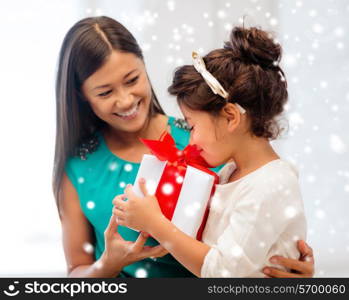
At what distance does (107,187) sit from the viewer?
1.36m

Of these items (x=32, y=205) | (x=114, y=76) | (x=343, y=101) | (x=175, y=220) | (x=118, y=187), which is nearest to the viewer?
(x=175, y=220)

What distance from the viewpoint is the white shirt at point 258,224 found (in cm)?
98

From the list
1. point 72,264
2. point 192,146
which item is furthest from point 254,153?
point 72,264

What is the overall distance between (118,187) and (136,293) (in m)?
0.32

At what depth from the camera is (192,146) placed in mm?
1168

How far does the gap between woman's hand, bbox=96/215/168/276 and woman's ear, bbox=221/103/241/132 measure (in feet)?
1.10

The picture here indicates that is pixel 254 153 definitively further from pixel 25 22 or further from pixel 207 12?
pixel 25 22

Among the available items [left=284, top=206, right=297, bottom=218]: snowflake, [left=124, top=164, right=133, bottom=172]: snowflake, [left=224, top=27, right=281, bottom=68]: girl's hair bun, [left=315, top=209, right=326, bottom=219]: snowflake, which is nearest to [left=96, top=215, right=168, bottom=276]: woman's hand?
[left=124, top=164, right=133, bottom=172]: snowflake

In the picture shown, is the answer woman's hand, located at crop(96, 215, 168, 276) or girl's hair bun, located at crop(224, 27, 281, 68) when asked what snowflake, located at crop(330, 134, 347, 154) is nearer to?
girl's hair bun, located at crop(224, 27, 281, 68)

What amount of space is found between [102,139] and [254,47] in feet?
1.92

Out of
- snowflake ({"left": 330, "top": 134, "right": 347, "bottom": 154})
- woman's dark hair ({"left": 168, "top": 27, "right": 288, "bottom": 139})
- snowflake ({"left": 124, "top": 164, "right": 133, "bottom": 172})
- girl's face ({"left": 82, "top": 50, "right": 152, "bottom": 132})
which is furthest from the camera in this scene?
snowflake ({"left": 330, "top": 134, "right": 347, "bottom": 154})

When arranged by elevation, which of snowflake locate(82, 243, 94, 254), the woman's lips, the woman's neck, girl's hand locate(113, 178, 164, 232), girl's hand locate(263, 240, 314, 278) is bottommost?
snowflake locate(82, 243, 94, 254)

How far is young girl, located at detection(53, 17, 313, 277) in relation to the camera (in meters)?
1.25

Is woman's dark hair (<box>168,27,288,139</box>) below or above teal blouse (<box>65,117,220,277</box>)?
above
